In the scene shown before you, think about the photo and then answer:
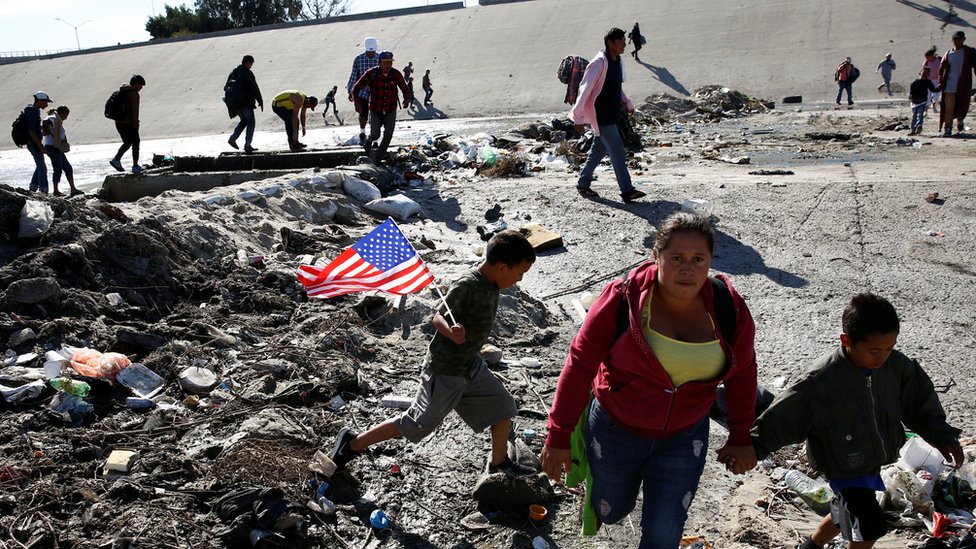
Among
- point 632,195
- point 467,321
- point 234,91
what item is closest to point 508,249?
point 467,321

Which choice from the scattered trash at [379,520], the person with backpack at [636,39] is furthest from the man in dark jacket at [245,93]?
the person with backpack at [636,39]

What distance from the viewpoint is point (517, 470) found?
3.92 m

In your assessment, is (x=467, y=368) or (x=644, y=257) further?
(x=644, y=257)

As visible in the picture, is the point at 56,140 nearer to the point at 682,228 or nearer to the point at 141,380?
the point at 141,380

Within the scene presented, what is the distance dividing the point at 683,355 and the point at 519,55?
31.4m

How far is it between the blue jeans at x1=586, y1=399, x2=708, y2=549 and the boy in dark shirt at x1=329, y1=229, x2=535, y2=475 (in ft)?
2.88

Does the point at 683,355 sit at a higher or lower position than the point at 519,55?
lower

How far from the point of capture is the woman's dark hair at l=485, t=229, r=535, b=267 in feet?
11.2

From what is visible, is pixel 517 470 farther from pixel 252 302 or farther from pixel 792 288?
pixel 792 288

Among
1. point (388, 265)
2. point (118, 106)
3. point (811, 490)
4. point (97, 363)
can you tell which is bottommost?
point (811, 490)

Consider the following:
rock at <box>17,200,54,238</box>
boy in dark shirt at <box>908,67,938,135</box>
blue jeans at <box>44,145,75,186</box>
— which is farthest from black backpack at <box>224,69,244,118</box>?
boy in dark shirt at <box>908,67,938,135</box>

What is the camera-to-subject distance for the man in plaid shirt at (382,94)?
11477 millimetres

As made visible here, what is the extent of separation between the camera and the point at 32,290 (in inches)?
201

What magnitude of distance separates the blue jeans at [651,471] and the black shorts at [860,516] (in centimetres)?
68
